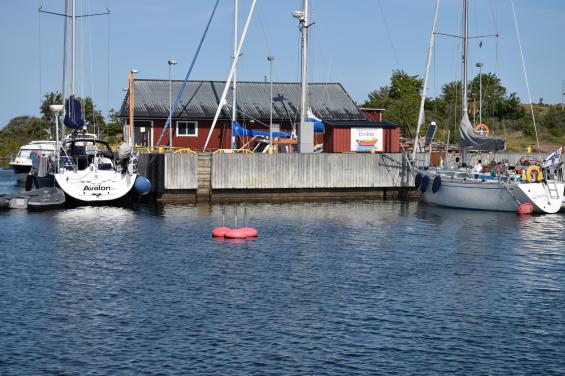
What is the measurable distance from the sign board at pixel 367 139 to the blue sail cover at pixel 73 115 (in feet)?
60.9

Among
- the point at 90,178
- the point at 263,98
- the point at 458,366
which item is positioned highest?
the point at 263,98

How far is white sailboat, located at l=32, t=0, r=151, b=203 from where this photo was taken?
2013 inches

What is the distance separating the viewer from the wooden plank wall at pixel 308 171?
183 ft

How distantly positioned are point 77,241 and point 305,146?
74.8ft

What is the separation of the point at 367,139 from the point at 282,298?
35499 millimetres

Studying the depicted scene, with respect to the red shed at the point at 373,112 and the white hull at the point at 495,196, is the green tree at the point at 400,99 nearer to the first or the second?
the red shed at the point at 373,112

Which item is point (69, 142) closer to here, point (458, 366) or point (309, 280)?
point (309, 280)

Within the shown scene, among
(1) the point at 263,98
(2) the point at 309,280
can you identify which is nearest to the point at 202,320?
(2) the point at 309,280

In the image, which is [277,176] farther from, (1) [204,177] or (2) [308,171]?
(1) [204,177]

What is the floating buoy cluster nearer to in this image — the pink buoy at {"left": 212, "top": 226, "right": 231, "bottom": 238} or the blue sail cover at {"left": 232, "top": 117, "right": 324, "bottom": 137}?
the pink buoy at {"left": 212, "top": 226, "right": 231, "bottom": 238}

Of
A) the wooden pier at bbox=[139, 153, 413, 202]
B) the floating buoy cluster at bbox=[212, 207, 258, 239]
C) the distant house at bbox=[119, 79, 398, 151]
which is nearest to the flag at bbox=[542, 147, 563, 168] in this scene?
the wooden pier at bbox=[139, 153, 413, 202]

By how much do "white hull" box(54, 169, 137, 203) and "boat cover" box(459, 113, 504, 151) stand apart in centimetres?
2087

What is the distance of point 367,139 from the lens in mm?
62781

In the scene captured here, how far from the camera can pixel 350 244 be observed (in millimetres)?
39844
